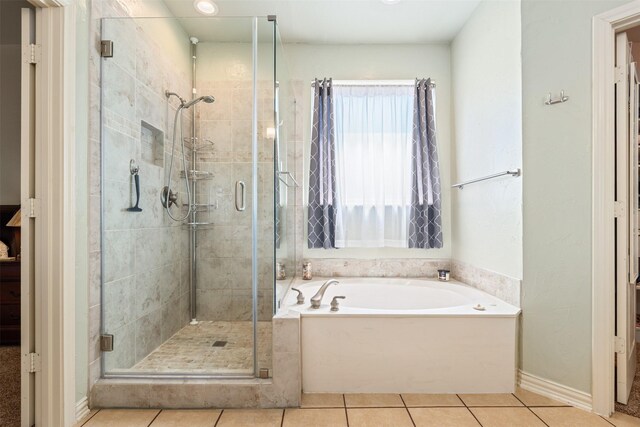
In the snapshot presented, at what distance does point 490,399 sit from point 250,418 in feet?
4.17

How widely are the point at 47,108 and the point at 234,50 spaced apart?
3.79 ft

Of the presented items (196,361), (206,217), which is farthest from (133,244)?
(196,361)

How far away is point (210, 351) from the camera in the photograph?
79.9 inches

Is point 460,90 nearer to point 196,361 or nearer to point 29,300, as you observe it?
point 196,361

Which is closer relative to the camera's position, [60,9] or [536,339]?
[60,9]

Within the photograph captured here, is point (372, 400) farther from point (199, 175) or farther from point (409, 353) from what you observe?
point (199, 175)

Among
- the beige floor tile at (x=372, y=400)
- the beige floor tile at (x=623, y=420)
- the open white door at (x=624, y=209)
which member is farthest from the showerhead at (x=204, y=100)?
the beige floor tile at (x=623, y=420)

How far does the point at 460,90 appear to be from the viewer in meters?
2.69

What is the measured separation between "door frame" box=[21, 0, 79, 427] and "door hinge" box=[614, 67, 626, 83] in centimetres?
261

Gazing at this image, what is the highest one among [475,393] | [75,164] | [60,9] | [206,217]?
[60,9]

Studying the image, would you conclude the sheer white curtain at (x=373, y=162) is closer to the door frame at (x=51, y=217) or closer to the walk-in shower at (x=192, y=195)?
the walk-in shower at (x=192, y=195)

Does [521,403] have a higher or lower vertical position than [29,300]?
lower

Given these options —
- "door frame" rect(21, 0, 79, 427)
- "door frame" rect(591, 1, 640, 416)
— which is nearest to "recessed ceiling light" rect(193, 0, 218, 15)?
"door frame" rect(21, 0, 79, 427)

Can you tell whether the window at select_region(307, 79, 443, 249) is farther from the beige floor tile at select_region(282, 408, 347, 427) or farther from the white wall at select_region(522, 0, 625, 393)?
the beige floor tile at select_region(282, 408, 347, 427)
